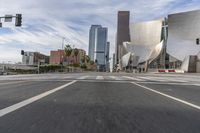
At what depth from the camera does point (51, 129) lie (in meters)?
5.81

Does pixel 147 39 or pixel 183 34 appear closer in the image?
pixel 183 34

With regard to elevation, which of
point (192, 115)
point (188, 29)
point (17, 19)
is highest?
point (188, 29)

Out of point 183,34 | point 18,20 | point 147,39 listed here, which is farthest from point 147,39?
point 18,20

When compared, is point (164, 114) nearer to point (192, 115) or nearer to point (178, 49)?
point (192, 115)

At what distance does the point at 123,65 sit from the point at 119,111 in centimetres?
19154

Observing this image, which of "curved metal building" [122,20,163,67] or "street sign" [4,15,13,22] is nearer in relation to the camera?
"street sign" [4,15,13,22]

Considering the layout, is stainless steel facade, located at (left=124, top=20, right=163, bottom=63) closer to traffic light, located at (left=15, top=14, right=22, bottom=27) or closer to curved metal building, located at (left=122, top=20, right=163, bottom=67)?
curved metal building, located at (left=122, top=20, right=163, bottom=67)

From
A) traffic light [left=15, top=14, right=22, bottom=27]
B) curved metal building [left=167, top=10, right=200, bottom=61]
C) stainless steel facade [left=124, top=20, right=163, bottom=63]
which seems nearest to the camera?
traffic light [left=15, top=14, right=22, bottom=27]

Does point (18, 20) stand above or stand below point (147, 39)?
below

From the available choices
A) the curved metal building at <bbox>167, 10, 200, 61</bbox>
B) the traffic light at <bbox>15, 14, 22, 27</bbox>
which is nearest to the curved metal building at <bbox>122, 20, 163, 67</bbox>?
the curved metal building at <bbox>167, 10, 200, 61</bbox>

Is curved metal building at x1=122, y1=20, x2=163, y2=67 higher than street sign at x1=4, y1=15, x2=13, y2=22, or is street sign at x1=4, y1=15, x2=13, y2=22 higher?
curved metal building at x1=122, y1=20, x2=163, y2=67

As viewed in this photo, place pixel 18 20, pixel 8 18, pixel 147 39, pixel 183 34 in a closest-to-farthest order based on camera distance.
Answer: pixel 18 20
pixel 8 18
pixel 183 34
pixel 147 39

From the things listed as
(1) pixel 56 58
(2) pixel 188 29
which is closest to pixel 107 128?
(2) pixel 188 29

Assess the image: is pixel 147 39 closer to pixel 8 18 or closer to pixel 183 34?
pixel 183 34
